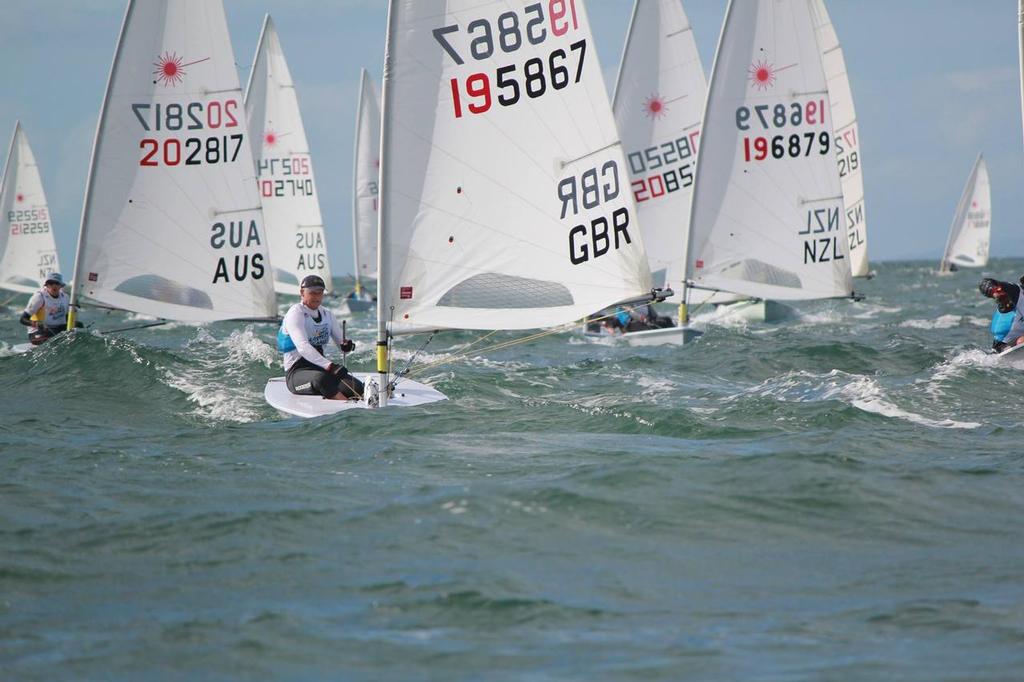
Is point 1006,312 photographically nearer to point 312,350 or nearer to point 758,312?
point 312,350

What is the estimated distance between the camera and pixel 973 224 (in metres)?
57.1

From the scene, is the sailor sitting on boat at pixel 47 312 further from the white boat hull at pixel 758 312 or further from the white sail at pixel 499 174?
the white boat hull at pixel 758 312

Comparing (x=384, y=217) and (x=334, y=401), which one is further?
(x=334, y=401)

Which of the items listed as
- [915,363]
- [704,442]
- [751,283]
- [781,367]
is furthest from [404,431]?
[751,283]

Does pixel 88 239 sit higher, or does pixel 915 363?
pixel 88 239

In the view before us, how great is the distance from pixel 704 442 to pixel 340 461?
8.26 feet

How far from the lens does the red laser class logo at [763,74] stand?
17609mm

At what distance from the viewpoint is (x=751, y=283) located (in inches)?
713

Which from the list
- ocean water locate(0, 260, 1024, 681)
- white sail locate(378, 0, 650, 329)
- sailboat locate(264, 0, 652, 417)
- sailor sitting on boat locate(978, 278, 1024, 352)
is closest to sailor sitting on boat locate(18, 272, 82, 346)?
ocean water locate(0, 260, 1024, 681)

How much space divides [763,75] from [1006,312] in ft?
20.1

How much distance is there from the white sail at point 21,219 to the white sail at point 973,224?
3931 cm

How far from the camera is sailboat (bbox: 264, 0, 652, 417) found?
9711 millimetres

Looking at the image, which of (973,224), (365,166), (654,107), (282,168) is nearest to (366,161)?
(365,166)

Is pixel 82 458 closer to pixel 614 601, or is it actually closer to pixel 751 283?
pixel 614 601
